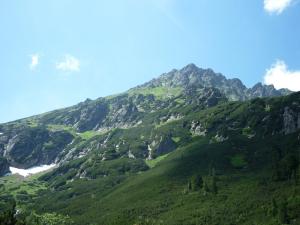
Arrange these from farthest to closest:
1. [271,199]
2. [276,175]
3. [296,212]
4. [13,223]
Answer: [276,175], [271,199], [296,212], [13,223]

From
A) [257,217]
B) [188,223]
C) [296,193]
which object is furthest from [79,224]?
[296,193]

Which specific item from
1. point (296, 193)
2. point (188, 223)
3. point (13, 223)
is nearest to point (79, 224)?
point (188, 223)

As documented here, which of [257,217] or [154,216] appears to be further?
[154,216]

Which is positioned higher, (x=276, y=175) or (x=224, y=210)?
(x=276, y=175)

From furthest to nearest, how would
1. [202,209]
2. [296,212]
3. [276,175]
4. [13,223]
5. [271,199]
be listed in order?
[276,175] → [202,209] → [271,199] → [296,212] → [13,223]

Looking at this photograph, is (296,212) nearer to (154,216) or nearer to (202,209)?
(202,209)

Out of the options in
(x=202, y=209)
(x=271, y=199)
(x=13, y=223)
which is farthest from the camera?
(x=202, y=209)

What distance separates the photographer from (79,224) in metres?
198

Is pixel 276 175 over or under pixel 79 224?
over

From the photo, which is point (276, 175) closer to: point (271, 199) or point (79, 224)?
point (271, 199)

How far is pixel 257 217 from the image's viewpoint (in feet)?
517

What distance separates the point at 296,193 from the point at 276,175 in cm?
2620

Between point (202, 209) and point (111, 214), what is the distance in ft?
146

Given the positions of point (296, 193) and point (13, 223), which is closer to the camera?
point (13, 223)
